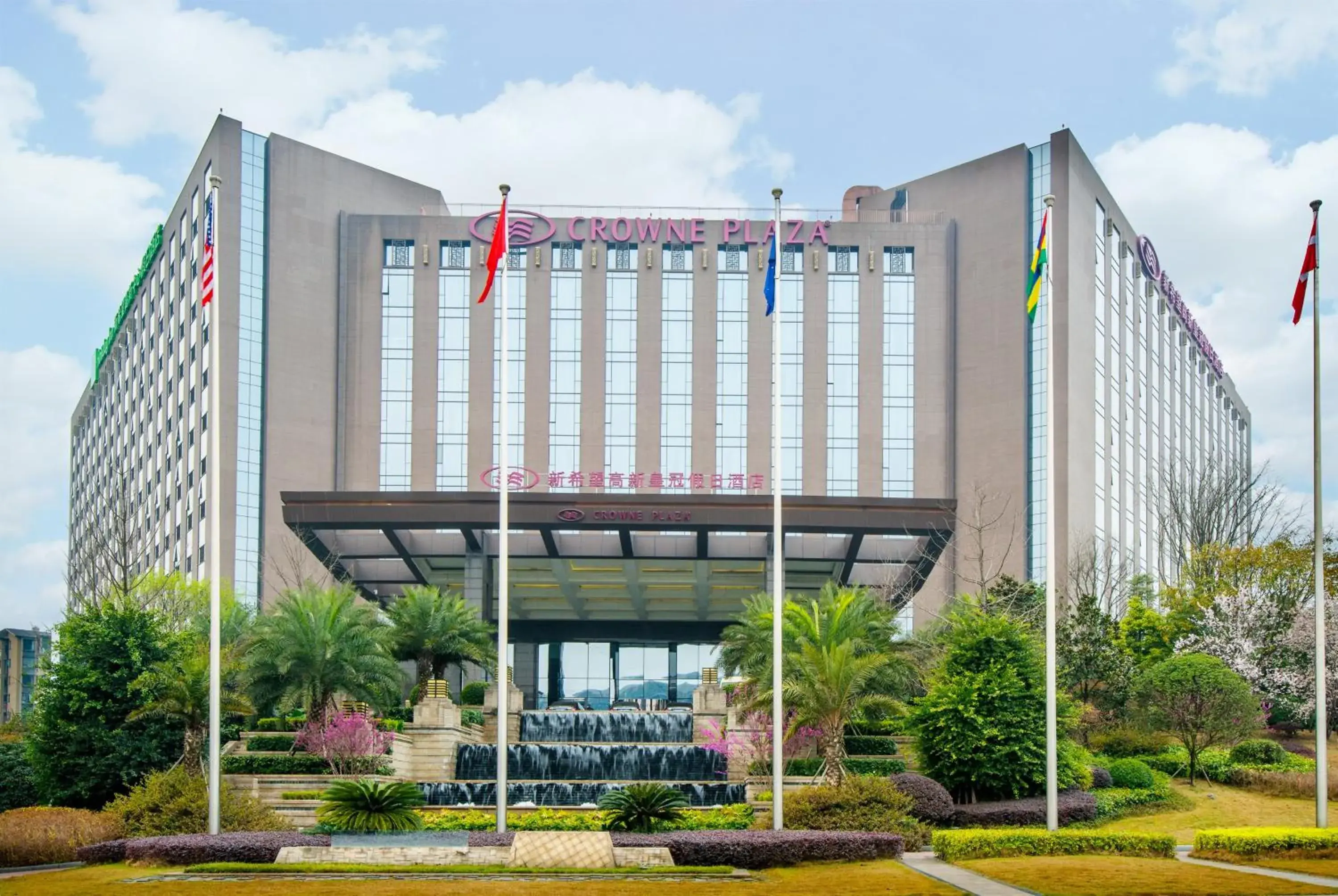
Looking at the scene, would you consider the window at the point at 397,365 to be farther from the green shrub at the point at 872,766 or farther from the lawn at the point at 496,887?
the lawn at the point at 496,887

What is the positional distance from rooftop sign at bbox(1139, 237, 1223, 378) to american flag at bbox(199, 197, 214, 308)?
7704 centimetres

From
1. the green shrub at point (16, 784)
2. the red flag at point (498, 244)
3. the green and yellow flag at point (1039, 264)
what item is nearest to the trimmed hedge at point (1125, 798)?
the green and yellow flag at point (1039, 264)

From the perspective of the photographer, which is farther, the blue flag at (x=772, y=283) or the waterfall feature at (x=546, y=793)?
the waterfall feature at (x=546, y=793)

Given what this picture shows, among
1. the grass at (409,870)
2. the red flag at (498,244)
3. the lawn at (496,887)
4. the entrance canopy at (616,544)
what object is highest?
the red flag at (498,244)

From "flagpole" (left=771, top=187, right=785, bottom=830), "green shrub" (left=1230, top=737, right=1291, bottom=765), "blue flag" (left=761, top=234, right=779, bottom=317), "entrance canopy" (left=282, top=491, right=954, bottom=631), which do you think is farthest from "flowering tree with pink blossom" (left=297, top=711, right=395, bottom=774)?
A: "green shrub" (left=1230, top=737, right=1291, bottom=765)

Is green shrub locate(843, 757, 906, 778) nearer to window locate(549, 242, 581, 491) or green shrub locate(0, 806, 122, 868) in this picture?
green shrub locate(0, 806, 122, 868)

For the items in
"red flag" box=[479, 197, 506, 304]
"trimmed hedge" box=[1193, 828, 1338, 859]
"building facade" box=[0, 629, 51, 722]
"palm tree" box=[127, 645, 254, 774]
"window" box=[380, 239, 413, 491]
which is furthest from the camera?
"building facade" box=[0, 629, 51, 722]

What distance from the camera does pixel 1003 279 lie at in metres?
86.4

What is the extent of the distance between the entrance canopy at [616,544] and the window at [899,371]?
14794 mm

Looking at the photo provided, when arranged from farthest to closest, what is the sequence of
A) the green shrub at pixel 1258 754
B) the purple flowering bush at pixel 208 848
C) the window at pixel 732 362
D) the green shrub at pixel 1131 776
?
1. the window at pixel 732 362
2. the green shrub at pixel 1258 754
3. the green shrub at pixel 1131 776
4. the purple flowering bush at pixel 208 848

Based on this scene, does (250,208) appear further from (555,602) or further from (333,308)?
(555,602)

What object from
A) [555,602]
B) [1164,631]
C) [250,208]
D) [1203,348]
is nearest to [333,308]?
[250,208]

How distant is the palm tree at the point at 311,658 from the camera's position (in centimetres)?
4100

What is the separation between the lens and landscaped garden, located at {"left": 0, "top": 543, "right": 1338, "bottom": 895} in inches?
1038
